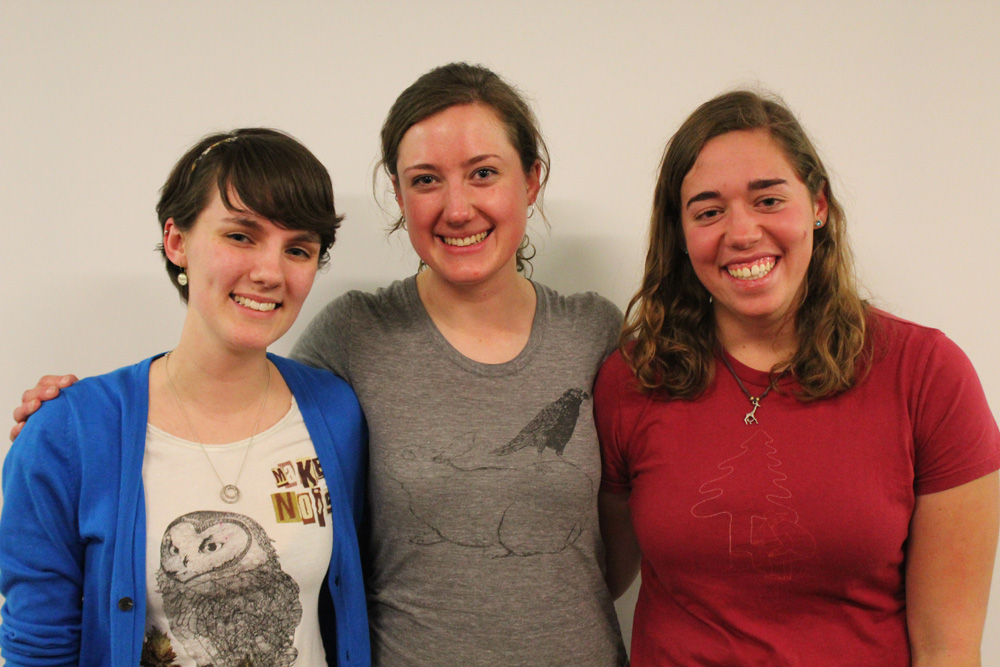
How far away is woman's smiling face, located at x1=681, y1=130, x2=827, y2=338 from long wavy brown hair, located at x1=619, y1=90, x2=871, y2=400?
1.4 inches

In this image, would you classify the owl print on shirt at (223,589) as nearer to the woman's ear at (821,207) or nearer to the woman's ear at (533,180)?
the woman's ear at (533,180)

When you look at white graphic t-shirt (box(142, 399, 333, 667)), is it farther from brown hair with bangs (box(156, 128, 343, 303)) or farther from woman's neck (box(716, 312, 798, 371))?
woman's neck (box(716, 312, 798, 371))

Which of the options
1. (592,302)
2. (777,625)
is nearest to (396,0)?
(592,302)

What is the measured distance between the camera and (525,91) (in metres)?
1.90

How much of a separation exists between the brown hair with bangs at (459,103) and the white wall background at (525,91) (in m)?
0.36

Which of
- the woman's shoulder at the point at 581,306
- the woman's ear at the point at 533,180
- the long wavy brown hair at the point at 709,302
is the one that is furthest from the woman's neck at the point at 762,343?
the woman's ear at the point at 533,180

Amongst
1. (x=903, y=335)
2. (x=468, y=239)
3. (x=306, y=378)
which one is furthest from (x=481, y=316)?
(x=903, y=335)

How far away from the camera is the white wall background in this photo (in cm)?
172

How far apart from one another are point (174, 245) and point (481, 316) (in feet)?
2.10

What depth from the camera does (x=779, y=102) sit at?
1.52 m

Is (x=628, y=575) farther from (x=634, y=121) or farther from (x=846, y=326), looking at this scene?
(x=634, y=121)

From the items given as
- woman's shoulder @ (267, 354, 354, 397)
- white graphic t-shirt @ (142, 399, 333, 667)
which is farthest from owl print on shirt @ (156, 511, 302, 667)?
woman's shoulder @ (267, 354, 354, 397)

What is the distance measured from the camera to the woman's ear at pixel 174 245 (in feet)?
4.23

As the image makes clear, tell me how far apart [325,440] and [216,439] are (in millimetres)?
207
